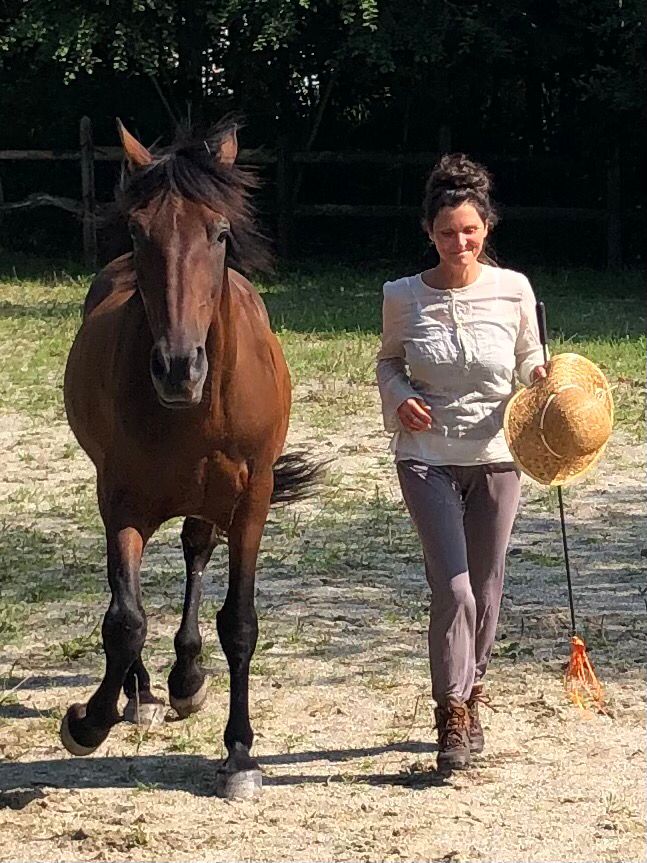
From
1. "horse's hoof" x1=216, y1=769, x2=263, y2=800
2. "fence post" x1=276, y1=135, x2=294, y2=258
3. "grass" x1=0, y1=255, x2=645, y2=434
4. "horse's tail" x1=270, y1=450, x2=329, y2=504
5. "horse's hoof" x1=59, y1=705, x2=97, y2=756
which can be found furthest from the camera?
"fence post" x1=276, y1=135, x2=294, y2=258

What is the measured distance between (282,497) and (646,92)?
12.8m

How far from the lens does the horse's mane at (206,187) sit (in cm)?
387

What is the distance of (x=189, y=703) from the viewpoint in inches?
183

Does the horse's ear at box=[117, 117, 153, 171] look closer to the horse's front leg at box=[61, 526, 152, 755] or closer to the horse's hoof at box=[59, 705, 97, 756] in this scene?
the horse's front leg at box=[61, 526, 152, 755]

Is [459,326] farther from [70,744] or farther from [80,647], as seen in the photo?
[80,647]

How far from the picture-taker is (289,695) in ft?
15.9

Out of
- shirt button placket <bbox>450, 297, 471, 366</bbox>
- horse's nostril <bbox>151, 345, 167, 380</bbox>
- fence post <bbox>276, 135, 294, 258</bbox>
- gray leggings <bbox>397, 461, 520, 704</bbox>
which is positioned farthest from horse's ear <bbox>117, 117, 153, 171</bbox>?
fence post <bbox>276, 135, 294, 258</bbox>

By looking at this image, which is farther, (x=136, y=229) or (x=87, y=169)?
(x=87, y=169)

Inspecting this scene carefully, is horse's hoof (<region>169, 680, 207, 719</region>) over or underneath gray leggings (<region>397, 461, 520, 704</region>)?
underneath

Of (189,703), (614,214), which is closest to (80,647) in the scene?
(189,703)

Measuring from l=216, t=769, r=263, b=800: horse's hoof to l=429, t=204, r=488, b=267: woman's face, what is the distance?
1.64 meters

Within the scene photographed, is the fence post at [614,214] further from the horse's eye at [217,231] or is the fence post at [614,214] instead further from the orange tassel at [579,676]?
the horse's eye at [217,231]

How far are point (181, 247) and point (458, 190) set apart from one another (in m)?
0.91

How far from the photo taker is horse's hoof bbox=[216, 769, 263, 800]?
397 centimetres
